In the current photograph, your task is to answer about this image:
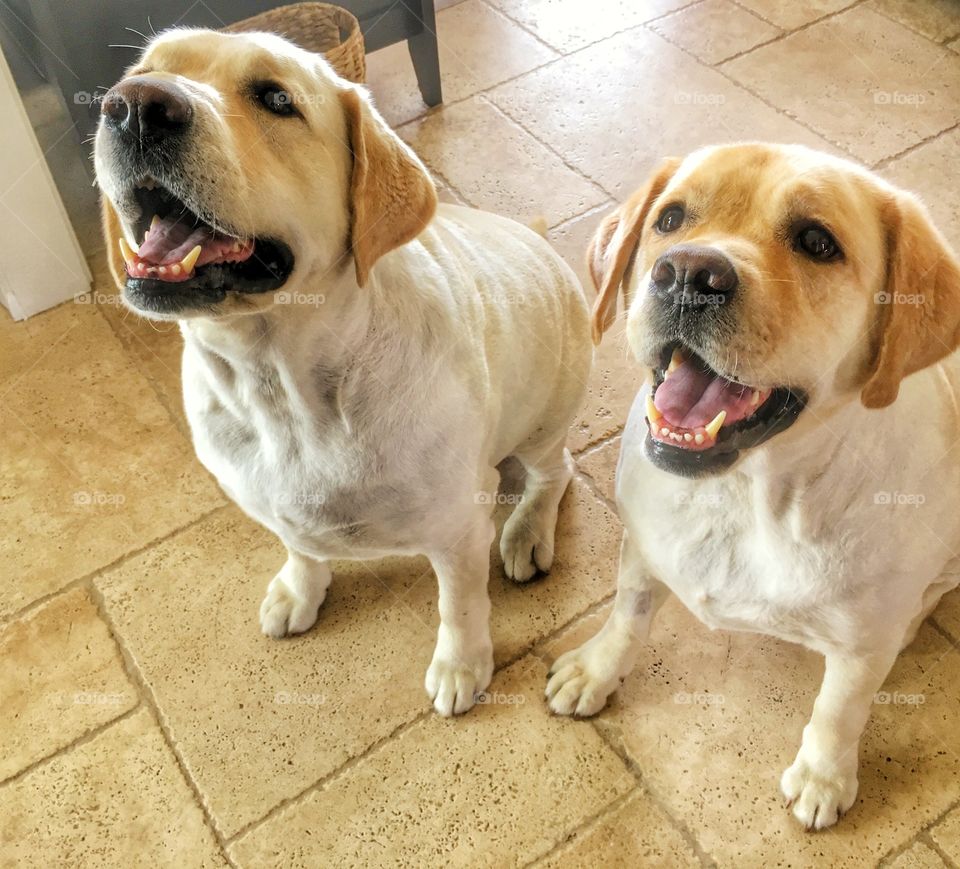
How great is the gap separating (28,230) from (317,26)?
1352 millimetres

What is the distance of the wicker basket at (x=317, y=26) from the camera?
3.54 metres

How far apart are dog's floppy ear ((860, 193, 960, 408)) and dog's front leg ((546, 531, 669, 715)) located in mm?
817

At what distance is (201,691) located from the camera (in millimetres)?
2479

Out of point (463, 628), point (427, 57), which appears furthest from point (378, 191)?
point (427, 57)

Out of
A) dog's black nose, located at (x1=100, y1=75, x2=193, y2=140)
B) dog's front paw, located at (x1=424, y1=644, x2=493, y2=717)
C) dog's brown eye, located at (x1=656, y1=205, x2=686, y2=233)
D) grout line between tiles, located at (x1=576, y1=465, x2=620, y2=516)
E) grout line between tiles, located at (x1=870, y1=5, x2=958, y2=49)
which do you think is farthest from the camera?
grout line between tiles, located at (x1=870, y1=5, x2=958, y2=49)

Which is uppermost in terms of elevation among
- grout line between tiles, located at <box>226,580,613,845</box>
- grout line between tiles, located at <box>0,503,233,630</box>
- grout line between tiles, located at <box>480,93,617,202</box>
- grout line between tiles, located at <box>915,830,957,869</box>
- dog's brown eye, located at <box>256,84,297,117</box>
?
dog's brown eye, located at <box>256,84,297,117</box>

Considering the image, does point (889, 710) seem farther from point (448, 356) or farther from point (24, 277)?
point (24, 277)

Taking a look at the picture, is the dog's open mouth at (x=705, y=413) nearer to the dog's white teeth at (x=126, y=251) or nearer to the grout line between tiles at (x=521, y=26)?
the dog's white teeth at (x=126, y=251)

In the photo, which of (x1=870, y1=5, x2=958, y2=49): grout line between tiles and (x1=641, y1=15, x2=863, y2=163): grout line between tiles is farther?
(x1=870, y1=5, x2=958, y2=49): grout line between tiles

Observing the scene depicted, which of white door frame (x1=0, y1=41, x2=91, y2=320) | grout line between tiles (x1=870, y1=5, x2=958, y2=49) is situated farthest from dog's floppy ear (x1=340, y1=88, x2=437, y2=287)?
grout line between tiles (x1=870, y1=5, x2=958, y2=49)

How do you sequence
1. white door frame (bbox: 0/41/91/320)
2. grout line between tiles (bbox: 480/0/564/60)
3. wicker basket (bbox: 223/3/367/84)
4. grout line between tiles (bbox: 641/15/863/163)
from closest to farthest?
white door frame (bbox: 0/41/91/320)
wicker basket (bbox: 223/3/367/84)
grout line between tiles (bbox: 641/15/863/163)
grout line between tiles (bbox: 480/0/564/60)

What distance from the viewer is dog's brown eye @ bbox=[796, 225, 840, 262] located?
1499 mm

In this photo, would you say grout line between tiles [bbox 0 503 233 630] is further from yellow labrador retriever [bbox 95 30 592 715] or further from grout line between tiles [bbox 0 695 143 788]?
yellow labrador retriever [bbox 95 30 592 715]

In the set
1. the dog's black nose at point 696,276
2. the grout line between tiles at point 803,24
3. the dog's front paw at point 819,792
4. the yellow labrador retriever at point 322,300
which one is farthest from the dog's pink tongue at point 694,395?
the grout line between tiles at point 803,24
